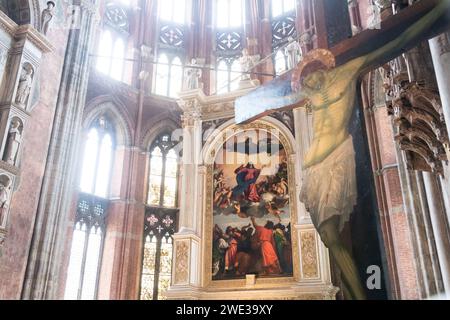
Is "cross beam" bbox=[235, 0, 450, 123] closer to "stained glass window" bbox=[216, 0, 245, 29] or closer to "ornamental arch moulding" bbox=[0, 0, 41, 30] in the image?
"ornamental arch moulding" bbox=[0, 0, 41, 30]

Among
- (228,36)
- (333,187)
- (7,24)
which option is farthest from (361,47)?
(228,36)

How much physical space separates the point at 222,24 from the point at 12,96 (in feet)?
42.3

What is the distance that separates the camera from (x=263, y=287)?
36.2ft

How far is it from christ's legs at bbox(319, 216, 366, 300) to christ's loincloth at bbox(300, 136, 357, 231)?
0.07 meters

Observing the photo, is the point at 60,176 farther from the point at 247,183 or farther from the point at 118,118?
the point at 118,118

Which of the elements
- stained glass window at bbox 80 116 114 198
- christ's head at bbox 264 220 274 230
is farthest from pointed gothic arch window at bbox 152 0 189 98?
christ's head at bbox 264 220 274 230

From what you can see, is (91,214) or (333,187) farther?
(91,214)

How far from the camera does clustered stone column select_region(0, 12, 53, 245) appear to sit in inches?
357

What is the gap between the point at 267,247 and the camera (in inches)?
458

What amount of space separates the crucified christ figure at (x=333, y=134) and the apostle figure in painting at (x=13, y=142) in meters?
6.32

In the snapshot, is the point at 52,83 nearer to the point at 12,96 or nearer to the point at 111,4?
the point at 12,96

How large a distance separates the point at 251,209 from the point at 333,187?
25.2 feet

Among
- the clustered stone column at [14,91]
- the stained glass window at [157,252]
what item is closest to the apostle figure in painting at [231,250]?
the stained glass window at [157,252]
